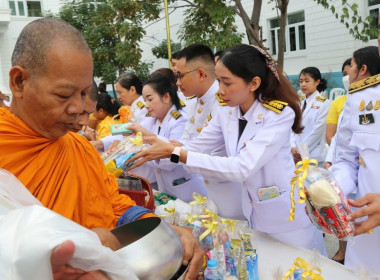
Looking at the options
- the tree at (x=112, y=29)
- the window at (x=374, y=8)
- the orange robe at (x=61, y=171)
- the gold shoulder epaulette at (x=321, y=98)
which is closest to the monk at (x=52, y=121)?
the orange robe at (x=61, y=171)

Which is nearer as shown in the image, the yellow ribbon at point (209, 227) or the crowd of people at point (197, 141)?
the crowd of people at point (197, 141)

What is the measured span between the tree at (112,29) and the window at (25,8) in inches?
398

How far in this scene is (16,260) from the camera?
0.55 meters

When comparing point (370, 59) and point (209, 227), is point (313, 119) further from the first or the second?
point (209, 227)

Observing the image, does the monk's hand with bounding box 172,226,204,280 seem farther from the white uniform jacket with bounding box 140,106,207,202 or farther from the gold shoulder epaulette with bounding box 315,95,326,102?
the gold shoulder epaulette with bounding box 315,95,326,102

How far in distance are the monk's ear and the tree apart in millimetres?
6811

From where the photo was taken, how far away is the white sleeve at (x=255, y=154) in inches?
76.6

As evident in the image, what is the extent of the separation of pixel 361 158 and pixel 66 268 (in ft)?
5.55

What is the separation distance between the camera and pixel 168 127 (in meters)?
3.21

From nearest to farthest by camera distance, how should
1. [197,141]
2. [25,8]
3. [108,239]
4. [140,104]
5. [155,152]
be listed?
1. [108,239]
2. [155,152]
3. [197,141]
4. [140,104]
5. [25,8]

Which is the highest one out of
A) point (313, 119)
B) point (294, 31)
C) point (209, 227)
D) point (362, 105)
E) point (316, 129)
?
point (294, 31)

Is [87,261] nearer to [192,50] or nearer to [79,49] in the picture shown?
[79,49]

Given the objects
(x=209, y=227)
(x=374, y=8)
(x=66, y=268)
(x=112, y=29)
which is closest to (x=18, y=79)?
(x=66, y=268)

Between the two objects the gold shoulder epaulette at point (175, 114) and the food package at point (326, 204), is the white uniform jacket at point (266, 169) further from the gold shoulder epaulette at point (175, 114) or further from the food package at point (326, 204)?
the gold shoulder epaulette at point (175, 114)
